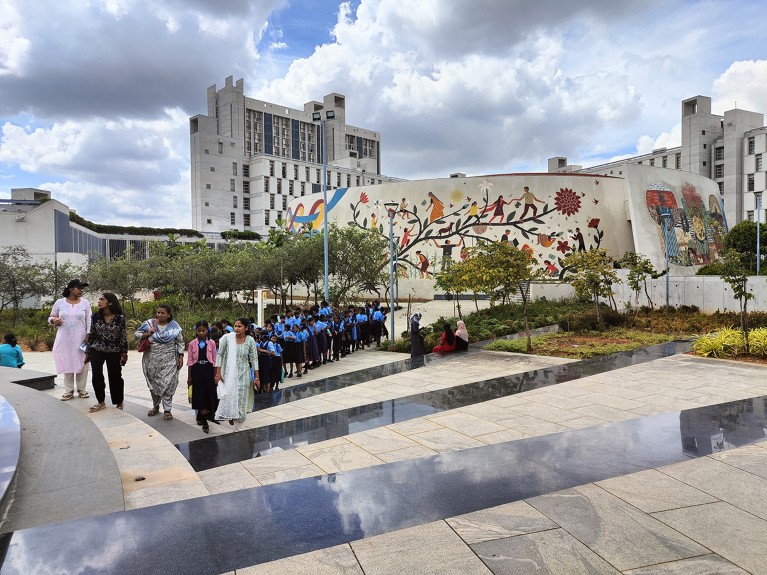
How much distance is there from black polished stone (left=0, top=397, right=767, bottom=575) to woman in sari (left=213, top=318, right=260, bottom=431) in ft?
6.69

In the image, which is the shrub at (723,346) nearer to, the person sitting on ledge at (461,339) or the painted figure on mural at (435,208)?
the person sitting on ledge at (461,339)

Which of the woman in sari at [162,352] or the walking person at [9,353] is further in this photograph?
the walking person at [9,353]

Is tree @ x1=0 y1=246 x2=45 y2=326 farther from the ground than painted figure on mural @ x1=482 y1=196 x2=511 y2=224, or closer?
closer

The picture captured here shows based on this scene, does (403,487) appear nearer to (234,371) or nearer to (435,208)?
(234,371)

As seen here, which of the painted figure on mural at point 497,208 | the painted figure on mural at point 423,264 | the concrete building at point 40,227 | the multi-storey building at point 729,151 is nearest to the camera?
the concrete building at point 40,227

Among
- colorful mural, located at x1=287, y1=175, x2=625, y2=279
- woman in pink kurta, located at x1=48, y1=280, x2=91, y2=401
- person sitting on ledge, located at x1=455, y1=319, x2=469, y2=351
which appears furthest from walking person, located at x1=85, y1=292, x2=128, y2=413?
colorful mural, located at x1=287, y1=175, x2=625, y2=279

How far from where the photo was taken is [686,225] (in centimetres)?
3048

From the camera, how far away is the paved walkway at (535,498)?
3453 millimetres

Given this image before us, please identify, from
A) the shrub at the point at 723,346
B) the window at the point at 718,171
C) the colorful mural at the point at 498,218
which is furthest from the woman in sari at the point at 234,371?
the window at the point at 718,171

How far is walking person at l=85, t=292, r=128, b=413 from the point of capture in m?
6.69

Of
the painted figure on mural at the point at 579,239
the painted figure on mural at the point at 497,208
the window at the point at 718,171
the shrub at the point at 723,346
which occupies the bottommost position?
the shrub at the point at 723,346

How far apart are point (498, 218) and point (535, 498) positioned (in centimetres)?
2656

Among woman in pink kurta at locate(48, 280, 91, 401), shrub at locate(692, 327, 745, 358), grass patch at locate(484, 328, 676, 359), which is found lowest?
grass patch at locate(484, 328, 676, 359)

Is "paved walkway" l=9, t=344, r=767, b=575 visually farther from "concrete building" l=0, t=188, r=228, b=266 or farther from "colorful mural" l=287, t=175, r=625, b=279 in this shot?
"concrete building" l=0, t=188, r=228, b=266
